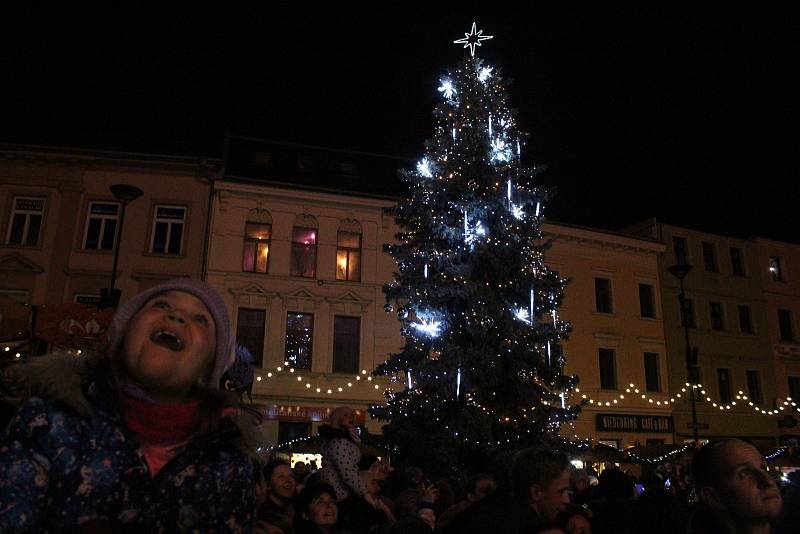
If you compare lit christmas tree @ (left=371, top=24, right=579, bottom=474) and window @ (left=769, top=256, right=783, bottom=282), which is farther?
window @ (left=769, top=256, right=783, bottom=282)

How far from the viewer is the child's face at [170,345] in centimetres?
208

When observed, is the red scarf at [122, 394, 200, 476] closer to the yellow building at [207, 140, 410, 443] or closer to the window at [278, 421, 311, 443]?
the yellow building at [207, 140, 410, 443]

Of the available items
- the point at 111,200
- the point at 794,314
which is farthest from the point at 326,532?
the point at 794,314

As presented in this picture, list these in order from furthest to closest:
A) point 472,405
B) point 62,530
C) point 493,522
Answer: point 472,405, point 493,522, point 62,530

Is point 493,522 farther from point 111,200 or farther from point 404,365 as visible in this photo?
point 111,200

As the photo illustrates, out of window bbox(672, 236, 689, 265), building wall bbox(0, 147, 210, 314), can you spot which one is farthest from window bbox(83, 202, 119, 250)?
window bbox(672, 236, 689, 265)

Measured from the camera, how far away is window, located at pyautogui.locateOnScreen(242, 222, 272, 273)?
877 inches

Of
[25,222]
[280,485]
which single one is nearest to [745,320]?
[280,485]

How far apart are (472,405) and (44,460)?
386 inches

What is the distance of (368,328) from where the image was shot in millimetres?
22625

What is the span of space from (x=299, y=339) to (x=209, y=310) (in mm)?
20220

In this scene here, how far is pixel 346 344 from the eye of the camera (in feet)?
73.9

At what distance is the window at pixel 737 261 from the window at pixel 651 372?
7.08 meters

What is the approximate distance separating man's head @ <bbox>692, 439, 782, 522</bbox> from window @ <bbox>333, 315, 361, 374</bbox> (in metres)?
19.6
